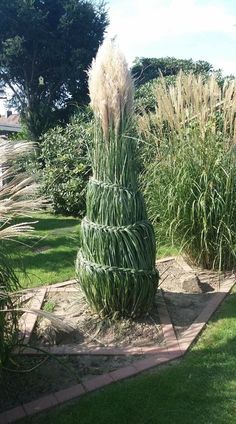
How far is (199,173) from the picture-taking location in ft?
16.3

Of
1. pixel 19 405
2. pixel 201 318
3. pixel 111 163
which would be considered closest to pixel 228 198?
pixel 201 318

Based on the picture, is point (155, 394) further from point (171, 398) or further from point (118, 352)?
point (118, 352)

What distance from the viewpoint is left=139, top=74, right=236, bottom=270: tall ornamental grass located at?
4.86 metres

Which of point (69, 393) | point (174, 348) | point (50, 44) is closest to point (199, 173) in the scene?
point (174, 348)

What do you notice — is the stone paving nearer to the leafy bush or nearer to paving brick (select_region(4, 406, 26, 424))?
paving brick (select_region(4, 406, 26, 424))

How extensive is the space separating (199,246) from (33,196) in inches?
114

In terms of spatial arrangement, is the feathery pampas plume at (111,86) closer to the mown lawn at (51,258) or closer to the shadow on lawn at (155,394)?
the mown lawn at (51,258)

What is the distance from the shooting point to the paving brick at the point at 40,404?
278 centimetres

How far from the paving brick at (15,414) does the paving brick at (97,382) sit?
0.44m

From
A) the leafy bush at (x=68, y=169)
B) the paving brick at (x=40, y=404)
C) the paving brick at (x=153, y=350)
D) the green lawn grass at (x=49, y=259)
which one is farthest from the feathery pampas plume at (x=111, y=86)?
the leafy bush at (x=68, y=169)

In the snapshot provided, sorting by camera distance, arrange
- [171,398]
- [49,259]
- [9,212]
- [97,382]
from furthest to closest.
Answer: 1. [49,259]
2. [97,382]
3. [171,398]
4. [9,212]

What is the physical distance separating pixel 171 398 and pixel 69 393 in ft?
2.11

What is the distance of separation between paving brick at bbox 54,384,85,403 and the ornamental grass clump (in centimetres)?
90

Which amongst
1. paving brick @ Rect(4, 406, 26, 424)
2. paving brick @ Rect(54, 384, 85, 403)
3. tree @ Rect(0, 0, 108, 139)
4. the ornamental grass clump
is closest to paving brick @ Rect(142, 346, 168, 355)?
the ornamental grass clump
